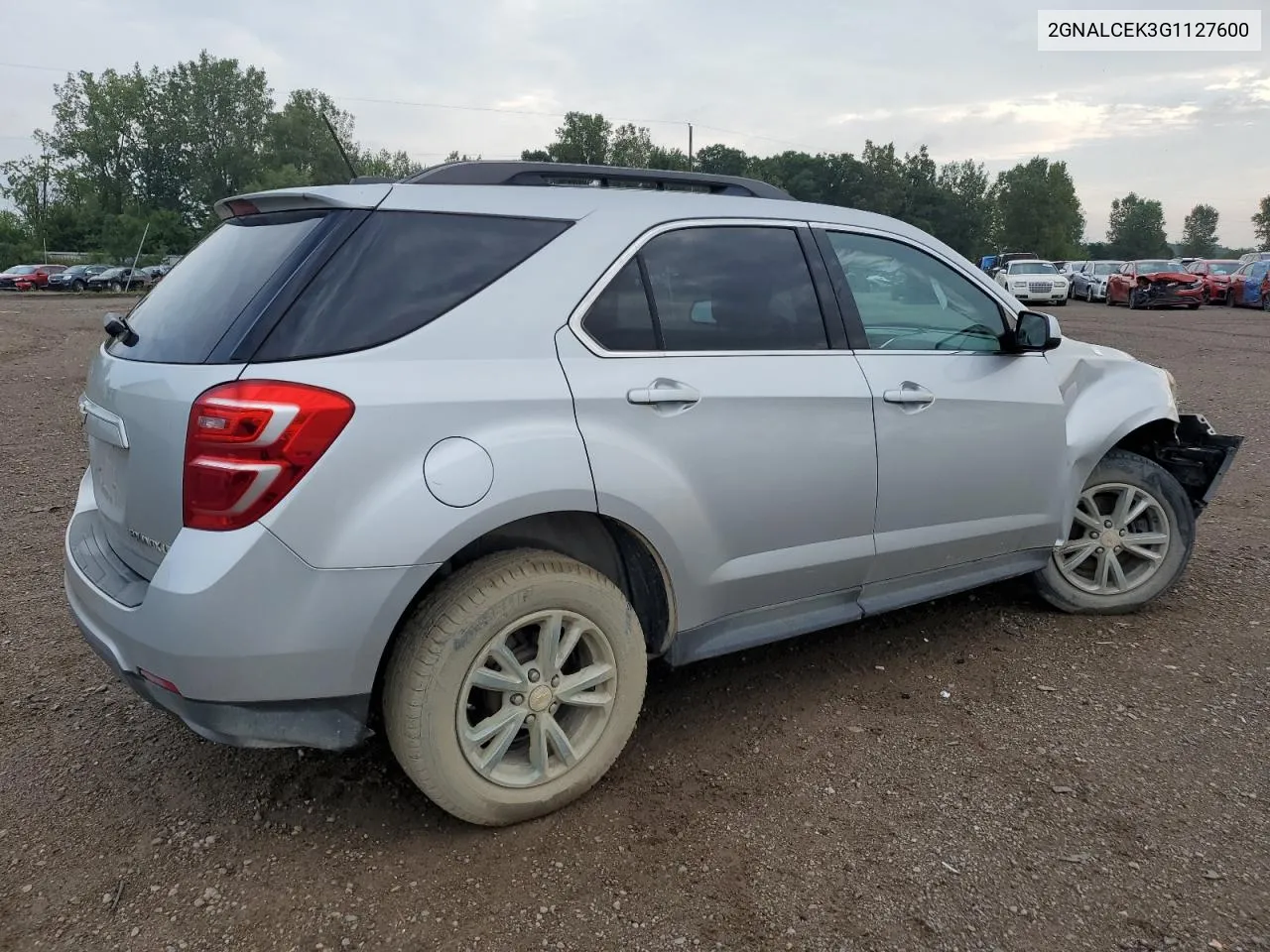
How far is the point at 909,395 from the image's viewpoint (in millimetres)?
3230

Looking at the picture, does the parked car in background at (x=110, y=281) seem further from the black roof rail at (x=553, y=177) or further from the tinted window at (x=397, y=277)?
the tinted window at (x=397, y=277)

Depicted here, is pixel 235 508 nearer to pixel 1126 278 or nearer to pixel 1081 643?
pixel 1081 643

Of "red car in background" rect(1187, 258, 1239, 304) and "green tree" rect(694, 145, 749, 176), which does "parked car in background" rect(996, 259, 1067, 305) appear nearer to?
"red car in background" rect(1187, 258, 1239, 304)

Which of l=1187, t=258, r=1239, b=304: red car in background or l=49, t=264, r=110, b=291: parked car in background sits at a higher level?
l=49, t=264, r=110, b=291: parked car in background

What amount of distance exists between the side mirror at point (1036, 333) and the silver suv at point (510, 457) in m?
0.01

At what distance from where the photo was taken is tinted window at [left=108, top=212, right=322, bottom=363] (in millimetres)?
2428

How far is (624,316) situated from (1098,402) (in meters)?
2.31

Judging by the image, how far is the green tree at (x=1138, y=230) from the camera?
10538 cm

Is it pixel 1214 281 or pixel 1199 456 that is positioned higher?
pixel 1214 281

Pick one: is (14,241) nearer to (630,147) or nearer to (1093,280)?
(630,147)

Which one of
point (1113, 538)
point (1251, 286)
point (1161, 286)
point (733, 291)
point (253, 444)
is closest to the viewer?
point (253, 444)

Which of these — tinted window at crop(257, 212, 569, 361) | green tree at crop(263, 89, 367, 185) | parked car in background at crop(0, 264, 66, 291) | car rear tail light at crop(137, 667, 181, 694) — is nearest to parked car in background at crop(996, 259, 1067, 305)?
tinted window at crop(257, 212, 569, 361)

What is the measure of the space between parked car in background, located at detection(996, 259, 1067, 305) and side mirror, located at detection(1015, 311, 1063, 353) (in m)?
29.3

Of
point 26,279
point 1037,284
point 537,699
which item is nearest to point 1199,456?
point 537,699
